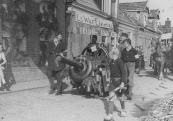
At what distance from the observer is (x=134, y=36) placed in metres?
26.5

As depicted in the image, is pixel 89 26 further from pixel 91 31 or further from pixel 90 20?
pixel 90 20

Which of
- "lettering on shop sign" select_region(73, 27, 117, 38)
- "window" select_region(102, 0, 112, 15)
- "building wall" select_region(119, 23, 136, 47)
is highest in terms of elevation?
"window" select_region(102, 0, 112, 15)

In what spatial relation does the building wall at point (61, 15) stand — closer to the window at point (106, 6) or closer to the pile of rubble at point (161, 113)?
the window at point (106, 6)

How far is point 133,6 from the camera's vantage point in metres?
30.1

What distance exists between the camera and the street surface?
5629mm

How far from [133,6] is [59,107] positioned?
25593 millimetres

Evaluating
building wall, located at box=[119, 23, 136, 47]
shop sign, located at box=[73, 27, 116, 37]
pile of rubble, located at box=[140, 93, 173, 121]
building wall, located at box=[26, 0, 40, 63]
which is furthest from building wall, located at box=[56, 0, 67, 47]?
building wall, located at box=[119, 23, 136, 47]

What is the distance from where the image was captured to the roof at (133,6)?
29.3 m

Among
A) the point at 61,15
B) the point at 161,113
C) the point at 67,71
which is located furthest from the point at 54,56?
the point at 61,15

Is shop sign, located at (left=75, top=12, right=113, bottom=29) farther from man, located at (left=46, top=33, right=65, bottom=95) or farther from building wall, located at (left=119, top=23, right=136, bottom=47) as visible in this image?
building wall, located at (left=119, top=23, right=136, bottom=47)

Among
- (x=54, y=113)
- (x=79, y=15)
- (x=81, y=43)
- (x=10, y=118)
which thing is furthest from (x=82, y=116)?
(x=81, y=43)

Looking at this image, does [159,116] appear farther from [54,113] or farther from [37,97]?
[37,97]

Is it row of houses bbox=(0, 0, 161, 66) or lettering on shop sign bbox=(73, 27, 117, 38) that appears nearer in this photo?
lettering on shop sign bbox=(73, 27, 117, 38)

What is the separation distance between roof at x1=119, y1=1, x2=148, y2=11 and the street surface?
21.9 metres
